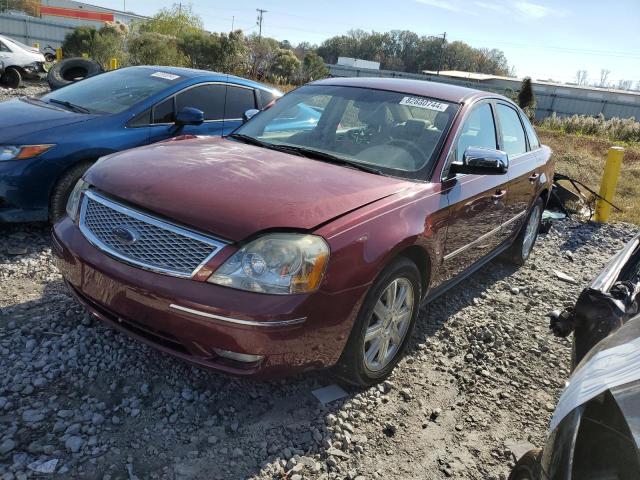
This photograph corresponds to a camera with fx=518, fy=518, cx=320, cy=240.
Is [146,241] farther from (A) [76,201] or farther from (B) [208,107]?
(B) [208,107]

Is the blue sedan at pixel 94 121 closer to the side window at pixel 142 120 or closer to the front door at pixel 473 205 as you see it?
the side window at pixel 142 120

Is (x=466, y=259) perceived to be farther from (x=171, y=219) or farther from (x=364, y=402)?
(x=171, y=219)

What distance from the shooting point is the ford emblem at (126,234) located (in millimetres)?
2508

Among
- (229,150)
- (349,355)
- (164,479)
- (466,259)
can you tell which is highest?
(229,150)

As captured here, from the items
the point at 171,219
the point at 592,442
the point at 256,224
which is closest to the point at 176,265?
the point at 171,219

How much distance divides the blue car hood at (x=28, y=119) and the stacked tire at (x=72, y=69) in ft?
13.4

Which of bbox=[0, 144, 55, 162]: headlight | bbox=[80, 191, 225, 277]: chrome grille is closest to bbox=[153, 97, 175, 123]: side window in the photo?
bbox=[0, 144, 55, 162]: headlight

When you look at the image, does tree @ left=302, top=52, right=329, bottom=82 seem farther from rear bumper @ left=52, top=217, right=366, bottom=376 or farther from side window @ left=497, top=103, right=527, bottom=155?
rear bumper @ left=52, top=217, right=366, bottom=376

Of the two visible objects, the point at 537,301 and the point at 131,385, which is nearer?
the point at 131,385

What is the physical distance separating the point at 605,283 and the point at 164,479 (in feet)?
8.28

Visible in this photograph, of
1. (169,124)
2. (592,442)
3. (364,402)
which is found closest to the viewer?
(592,442)

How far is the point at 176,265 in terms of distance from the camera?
2.38 metres

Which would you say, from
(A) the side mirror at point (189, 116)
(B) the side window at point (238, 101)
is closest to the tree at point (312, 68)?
(B) the side window at point (238, 101)

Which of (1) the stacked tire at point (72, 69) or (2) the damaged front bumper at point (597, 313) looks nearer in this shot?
(2) the damaged front bumper at point (597, 313)
